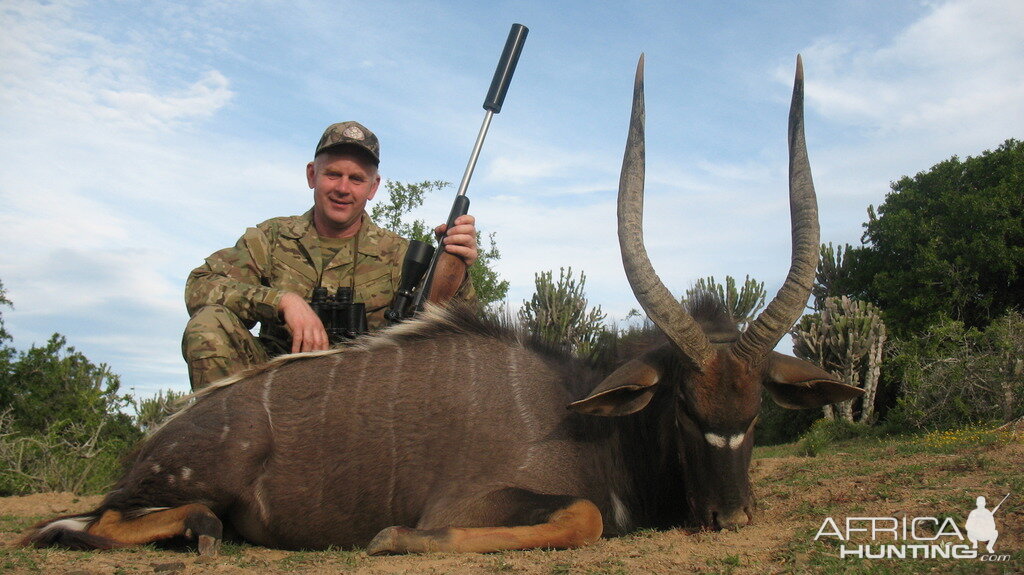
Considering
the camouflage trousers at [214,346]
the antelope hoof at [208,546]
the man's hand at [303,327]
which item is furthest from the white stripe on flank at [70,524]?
the man's hand at [303,327]

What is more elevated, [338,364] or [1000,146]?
[1000,146]

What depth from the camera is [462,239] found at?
563cm

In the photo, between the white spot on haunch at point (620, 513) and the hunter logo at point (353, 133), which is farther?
the hunter logo at point (353, 133)

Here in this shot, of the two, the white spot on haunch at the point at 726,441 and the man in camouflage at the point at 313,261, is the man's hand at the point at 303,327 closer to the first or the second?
the man in camouflage at the point at 313,261

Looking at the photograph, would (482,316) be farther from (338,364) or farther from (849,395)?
(849,395)

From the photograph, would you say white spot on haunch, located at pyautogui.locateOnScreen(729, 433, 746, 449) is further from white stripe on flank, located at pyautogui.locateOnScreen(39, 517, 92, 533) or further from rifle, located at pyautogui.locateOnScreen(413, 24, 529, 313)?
white stripe on flank, located at pyautogui.locateOnScreen(39, 517, 92, 533)

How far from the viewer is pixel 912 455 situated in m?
6.45

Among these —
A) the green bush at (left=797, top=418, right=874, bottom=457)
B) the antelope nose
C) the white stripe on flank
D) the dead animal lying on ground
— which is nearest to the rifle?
the dead animal lying on ground

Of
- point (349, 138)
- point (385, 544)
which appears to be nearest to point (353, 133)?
point (349, 138)

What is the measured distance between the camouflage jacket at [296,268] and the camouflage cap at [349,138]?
61 centimetres

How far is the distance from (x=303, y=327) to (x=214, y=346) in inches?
25.0

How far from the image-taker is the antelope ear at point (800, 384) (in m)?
3.86

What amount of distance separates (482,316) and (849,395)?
83.4 inches

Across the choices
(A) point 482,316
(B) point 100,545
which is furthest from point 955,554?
(B) point 100,545
